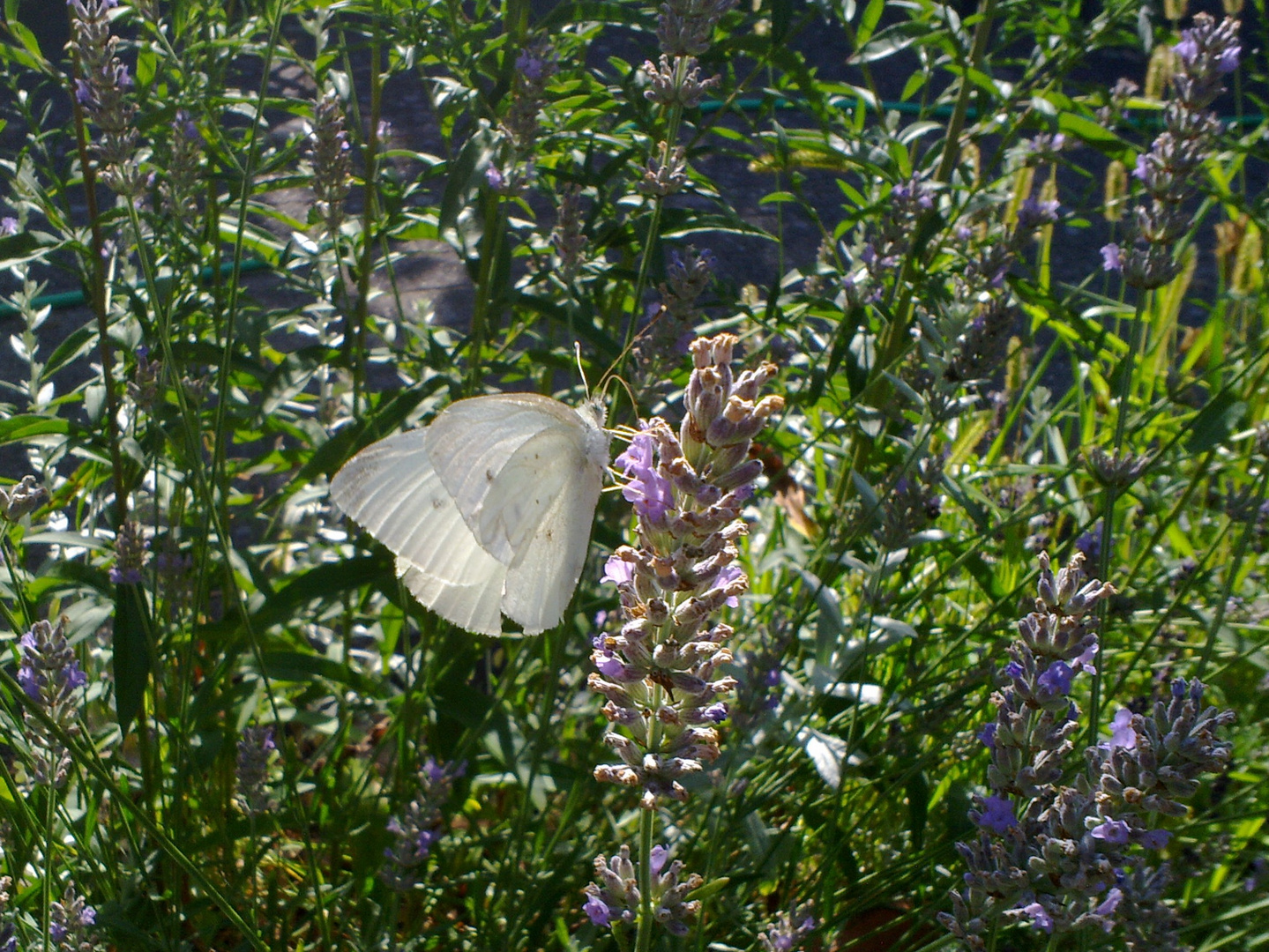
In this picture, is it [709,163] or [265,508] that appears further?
[709,163]

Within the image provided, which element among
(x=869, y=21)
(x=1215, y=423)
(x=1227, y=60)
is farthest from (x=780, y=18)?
(x=1215, y=423)

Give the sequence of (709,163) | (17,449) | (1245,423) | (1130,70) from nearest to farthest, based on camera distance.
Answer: (1245,423) < (17,449) < (709,163) < (1130,70)

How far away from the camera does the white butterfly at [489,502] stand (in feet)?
4.64

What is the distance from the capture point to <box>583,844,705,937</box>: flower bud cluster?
1.01 m

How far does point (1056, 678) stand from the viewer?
1.04 meters

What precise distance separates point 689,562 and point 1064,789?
0.47m

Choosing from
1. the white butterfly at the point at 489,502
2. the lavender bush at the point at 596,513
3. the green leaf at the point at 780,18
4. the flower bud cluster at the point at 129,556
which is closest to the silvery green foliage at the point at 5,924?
the lavender bush at the point at 596,513

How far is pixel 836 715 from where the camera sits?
6.01 ft

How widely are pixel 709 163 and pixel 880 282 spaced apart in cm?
428

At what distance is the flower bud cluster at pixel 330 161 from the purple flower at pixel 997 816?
1.27m

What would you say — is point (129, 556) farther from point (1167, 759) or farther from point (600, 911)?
point (1167, 759)

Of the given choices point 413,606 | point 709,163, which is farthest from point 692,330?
point 709,163

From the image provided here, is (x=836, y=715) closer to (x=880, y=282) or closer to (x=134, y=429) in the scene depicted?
(x=880, y=282)

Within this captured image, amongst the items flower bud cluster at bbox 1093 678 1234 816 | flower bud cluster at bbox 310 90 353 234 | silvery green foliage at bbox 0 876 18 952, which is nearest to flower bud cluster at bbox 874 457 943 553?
Result: flower bud cluster at bbox 1093 678 1234 816
